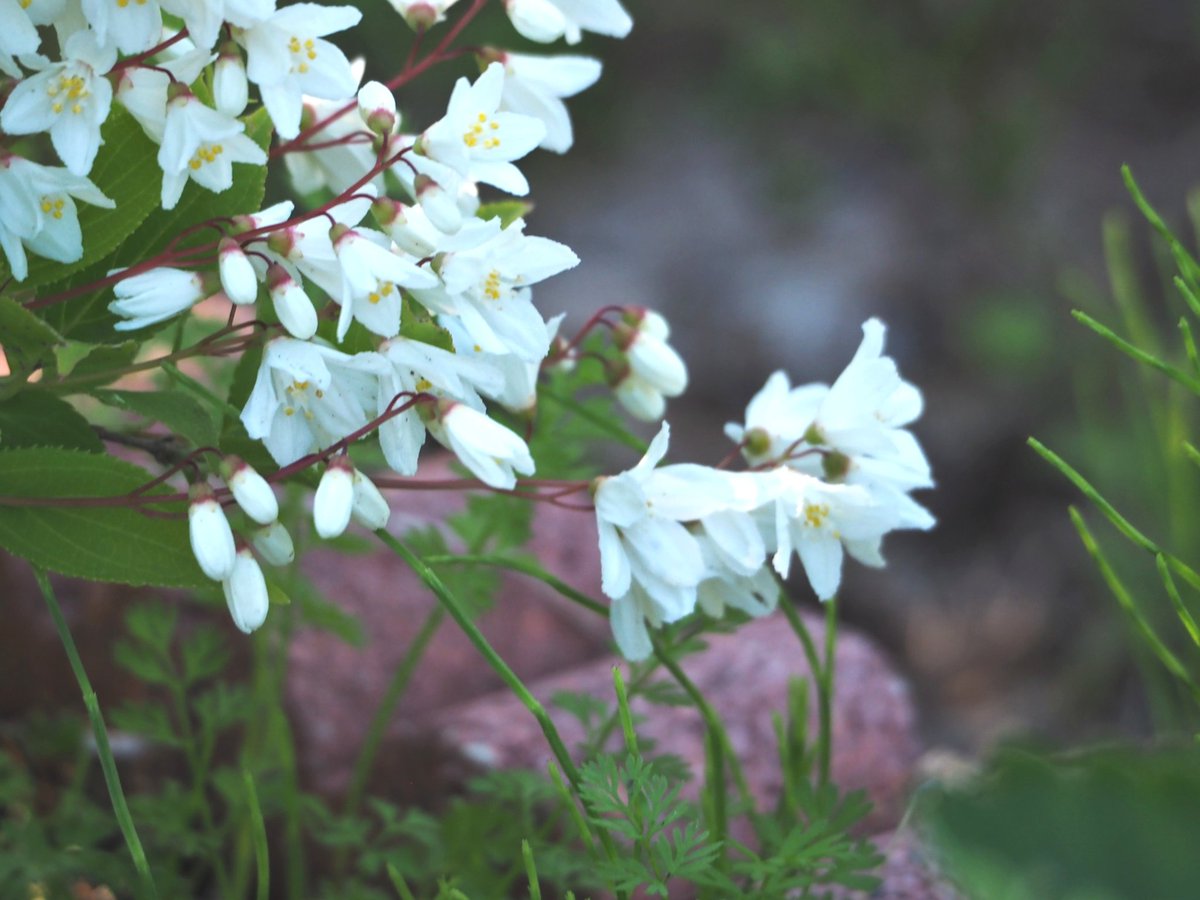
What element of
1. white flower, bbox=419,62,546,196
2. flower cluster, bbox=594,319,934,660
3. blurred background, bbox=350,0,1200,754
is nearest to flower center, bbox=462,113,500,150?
white flower, bbox=419,62,546,196

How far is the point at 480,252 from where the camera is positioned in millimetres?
887

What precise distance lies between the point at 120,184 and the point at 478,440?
295mm

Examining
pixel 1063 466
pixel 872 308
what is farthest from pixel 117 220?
pixel 872 308

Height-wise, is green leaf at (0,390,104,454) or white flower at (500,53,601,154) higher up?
white flower at (500,53,601,154)

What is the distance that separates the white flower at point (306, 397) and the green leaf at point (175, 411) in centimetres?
4

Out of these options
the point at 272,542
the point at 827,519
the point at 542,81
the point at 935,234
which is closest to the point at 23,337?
the point at 272,542

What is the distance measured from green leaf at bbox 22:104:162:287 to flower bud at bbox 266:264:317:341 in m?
0.13

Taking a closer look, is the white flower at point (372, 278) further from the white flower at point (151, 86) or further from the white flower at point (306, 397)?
the white flower at point (151, 86)

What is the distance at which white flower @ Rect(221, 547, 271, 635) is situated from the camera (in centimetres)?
86

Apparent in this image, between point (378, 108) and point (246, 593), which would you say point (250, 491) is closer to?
point (246, 593)

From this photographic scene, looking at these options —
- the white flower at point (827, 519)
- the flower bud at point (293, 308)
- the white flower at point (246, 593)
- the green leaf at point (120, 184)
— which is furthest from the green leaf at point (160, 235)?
the white flower at point (827, 519)

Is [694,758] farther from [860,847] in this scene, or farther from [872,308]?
[872,308]

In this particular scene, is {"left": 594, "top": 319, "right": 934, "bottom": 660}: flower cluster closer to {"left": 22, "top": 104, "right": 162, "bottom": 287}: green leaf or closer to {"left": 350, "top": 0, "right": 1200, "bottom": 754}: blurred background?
{"left": 22, "top": 104, "right": 162, "bottom": 287}: green leaf

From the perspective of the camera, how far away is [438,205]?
2.80 ft
